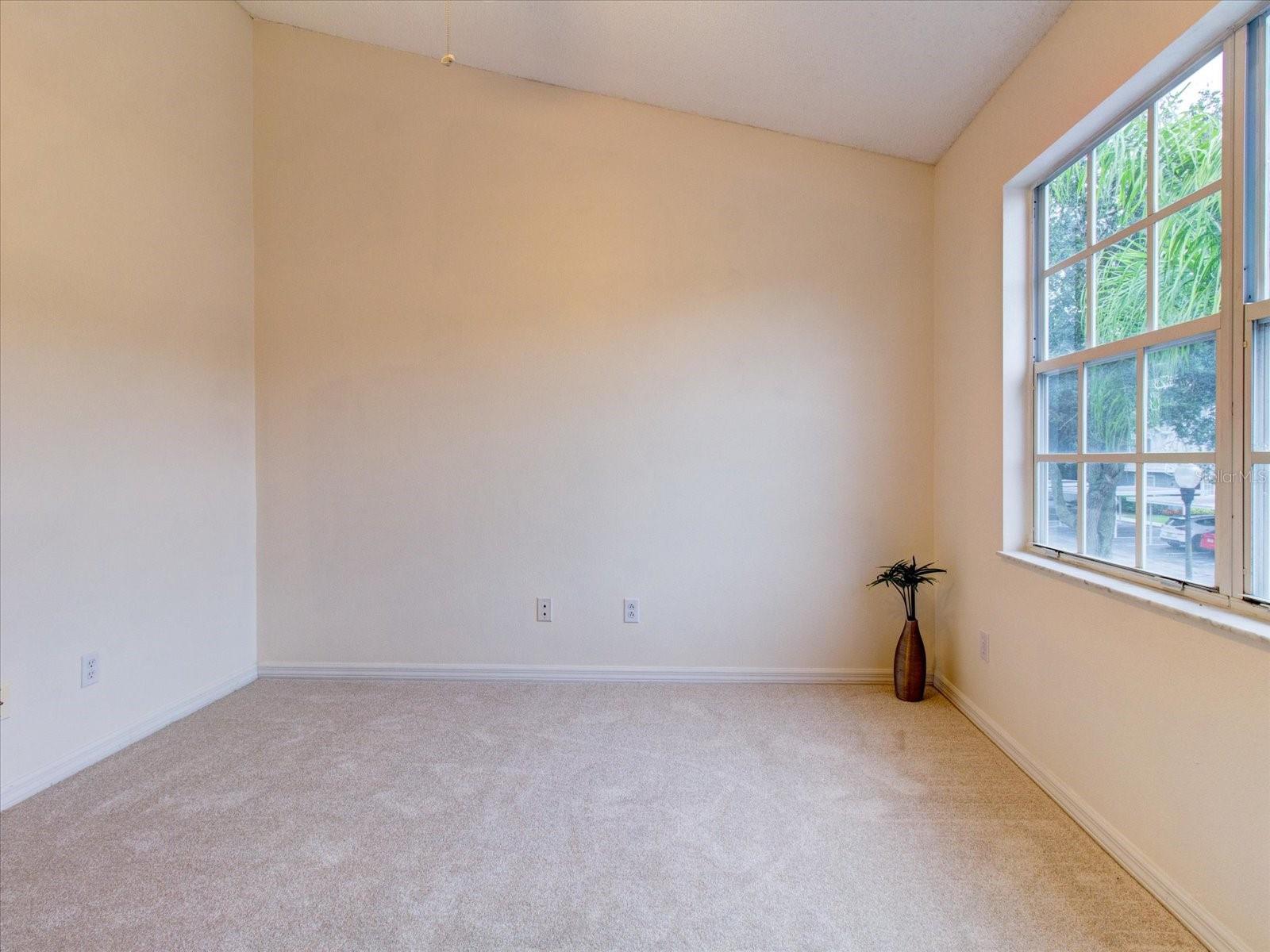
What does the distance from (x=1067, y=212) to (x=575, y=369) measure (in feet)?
6.71

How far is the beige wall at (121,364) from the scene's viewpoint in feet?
6.66

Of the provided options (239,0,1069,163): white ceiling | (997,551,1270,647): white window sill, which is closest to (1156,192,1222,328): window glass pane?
(997,551,1270,647): white window sill

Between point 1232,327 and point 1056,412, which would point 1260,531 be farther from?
point 1056,412

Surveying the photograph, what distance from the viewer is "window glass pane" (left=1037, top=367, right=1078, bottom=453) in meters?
2.13

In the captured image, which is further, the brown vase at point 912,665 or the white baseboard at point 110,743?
the brown vase at point 912,665

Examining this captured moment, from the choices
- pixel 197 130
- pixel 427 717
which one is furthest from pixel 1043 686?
pixel 197 130

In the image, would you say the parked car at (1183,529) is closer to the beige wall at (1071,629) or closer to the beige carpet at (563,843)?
the beige wall at (1071,629)

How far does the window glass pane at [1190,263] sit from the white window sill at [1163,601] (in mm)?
724

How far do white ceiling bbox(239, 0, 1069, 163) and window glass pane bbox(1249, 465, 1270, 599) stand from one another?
5.13 feet

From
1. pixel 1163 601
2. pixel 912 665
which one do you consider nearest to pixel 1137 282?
pixel 1163 601

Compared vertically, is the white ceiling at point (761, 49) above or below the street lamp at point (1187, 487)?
above

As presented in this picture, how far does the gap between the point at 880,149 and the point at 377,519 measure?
9.95ft

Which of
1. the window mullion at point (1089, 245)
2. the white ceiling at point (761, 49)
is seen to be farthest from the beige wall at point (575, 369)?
the window mullion at point (1089, 245)

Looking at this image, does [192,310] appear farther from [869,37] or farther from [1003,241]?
[1003,241]
